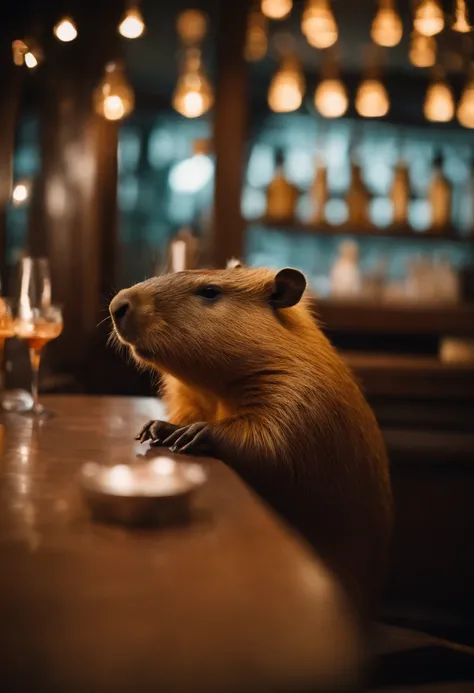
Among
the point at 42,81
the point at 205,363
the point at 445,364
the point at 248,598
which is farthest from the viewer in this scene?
the point at 42,81

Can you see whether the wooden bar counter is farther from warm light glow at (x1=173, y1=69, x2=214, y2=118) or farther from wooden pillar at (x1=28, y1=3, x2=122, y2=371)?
wooden pillar at (x1=28, y1=3, x2=122, y2=371)

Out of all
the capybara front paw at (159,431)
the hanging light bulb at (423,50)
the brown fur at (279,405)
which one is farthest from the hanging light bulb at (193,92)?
the capybara front paw at (159,431)

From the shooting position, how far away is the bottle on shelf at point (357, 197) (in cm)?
489

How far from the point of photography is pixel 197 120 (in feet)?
20.3

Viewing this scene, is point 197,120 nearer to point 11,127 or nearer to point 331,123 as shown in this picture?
point 331,123

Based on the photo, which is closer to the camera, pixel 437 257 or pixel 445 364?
pixel 445 364

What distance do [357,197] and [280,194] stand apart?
0.47 m

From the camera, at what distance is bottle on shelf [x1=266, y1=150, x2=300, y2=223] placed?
15.7 feet

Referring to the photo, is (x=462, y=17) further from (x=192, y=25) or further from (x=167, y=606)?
(x=192, y=25)

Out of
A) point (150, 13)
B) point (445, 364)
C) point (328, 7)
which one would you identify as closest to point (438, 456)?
point (445, 364)

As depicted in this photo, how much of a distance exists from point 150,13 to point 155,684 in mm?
5254

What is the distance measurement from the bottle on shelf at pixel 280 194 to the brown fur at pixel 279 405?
2.97m

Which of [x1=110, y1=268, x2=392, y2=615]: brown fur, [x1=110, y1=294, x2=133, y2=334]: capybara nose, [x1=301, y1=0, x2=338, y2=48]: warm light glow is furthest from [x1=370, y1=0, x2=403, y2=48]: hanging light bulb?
[x1=110, y1=294, x2=133, y2=334]: capybara nose

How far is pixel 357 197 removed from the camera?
16.2 ft
